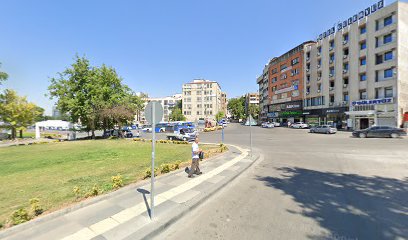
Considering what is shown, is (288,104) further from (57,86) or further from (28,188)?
(28,188)

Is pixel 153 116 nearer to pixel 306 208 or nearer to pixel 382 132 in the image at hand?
pixel 306 208

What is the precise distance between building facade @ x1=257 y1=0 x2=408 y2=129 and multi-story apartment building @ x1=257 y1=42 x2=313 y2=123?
52 cm

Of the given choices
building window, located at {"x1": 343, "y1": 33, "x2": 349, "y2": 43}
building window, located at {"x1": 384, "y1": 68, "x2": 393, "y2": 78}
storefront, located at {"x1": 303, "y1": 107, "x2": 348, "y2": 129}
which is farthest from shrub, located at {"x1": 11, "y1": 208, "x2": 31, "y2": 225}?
building window, located at {"x1": 343, "y1": 33, "x2": 349, "y2": 43}

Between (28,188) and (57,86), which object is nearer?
(28,188)

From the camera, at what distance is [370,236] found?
359 cm

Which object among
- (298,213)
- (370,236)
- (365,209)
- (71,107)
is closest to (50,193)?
(298,213)

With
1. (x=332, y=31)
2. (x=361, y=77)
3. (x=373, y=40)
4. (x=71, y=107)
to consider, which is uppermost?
(x=332, y=31)

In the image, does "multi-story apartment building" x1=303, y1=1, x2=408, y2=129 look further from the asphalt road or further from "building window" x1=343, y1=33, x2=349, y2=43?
the asphalt road

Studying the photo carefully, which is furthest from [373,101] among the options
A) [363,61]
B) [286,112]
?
[286,112]

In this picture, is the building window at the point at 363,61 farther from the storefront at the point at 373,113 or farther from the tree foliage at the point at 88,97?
the tree foliage at the point at 88,97

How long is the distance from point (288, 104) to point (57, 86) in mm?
50149

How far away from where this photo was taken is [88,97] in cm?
2647

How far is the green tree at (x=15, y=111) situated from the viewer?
28.0 m

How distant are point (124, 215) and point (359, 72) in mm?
41993
